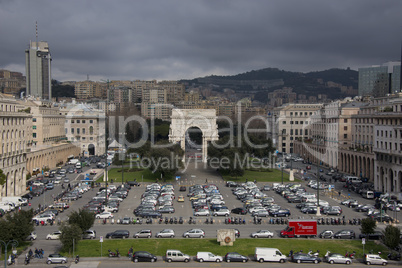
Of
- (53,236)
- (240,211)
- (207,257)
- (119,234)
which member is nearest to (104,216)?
(119,234)

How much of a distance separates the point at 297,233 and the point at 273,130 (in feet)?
293

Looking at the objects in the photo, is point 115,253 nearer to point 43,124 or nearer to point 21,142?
point 21,142

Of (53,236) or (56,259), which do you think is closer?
(56,259)

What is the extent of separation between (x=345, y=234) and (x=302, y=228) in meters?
3.66

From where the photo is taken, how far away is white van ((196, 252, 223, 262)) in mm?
31031

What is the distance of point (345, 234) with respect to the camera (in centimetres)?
3747

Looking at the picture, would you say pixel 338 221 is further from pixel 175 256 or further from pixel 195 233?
pixel 175 256

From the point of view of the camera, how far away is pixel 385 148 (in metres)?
56.4

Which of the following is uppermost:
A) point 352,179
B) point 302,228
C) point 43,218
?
point 352,179

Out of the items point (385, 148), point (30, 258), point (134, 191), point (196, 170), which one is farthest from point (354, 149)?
point (30, 258)

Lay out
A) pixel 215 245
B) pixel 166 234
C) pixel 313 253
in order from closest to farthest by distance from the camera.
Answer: pixel 313 253 < pixel 215 245 < pixel 166 234

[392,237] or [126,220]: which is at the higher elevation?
[392,237]

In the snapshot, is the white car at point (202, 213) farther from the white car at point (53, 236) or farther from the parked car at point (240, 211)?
the white car at point (53, 236)

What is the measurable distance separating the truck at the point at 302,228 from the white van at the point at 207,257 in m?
8.72
